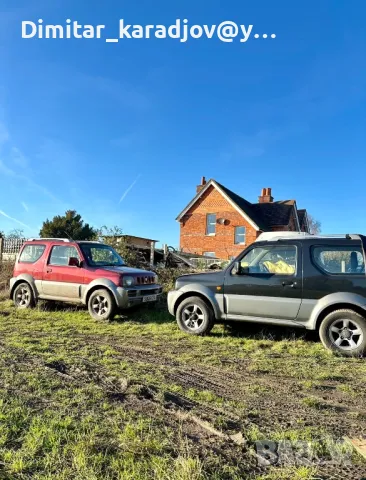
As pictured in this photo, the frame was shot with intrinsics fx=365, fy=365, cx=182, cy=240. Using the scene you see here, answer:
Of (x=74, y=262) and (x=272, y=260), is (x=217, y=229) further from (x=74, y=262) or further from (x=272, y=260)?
(x=272, y=260)

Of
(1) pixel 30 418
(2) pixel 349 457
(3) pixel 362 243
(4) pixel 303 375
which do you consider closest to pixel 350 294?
(3) pixel 362 243

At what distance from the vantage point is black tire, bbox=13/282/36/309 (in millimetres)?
9719

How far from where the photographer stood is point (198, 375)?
461 centimetres

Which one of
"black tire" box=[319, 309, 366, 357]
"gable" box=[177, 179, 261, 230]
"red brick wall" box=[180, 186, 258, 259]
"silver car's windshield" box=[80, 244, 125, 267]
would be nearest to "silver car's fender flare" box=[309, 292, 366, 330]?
"black tire" box=[319, 309, 366, 357]

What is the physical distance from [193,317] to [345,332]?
2.78m

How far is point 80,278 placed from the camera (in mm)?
8914

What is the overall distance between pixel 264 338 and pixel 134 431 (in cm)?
453

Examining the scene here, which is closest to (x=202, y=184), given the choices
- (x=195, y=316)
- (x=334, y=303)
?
(x=195, y=316)

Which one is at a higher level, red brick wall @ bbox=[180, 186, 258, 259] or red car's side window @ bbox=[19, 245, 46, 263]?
red brick wall @ bbox=[180, 186, 258, 259]

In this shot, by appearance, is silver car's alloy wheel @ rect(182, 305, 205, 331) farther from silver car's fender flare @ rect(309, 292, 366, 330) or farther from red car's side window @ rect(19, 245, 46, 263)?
red car's side window @ rect(19, 245, 46, 263)

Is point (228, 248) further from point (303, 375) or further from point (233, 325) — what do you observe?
point (303, 375)

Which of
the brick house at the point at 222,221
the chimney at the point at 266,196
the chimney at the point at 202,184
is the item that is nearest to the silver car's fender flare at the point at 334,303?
the brick house at the point at 222,221

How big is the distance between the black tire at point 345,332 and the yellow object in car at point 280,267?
998 millimetres

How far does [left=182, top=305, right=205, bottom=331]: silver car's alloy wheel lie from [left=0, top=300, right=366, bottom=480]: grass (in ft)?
1.58
